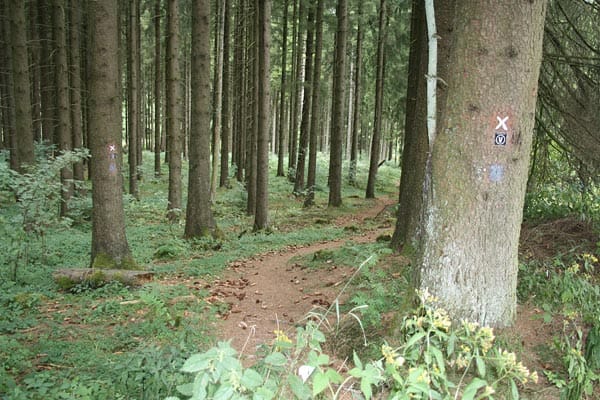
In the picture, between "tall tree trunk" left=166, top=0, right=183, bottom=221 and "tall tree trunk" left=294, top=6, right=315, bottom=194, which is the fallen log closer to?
"tall tree trunk" left=166, top=0, right=183, bottom=221

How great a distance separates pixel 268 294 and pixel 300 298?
0.71 metres

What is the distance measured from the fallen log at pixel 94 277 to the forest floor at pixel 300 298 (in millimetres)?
1268

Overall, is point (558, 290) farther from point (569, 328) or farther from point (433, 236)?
point (433, 236)

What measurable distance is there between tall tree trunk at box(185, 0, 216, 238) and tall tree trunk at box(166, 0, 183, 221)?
2.48 m

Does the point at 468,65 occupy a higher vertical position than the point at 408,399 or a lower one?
higher

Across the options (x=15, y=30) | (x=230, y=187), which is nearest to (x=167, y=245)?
(x=15, y=30)

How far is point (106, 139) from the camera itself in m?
7.05

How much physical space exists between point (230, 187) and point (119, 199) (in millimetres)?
14832

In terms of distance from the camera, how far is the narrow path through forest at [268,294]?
17.2ft

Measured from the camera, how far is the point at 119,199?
727 cm

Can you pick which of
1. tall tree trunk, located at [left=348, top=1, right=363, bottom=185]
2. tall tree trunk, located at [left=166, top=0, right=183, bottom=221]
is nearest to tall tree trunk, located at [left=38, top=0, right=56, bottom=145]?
tall tree trunk, located at [left=166, top=0, right=183, bottom=221]

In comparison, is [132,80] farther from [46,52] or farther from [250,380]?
[250,380]

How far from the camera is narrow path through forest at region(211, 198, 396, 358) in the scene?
17.2 feet

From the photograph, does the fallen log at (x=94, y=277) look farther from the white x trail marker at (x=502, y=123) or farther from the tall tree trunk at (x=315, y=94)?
the tall tree trunk at (x=315, y=94)
